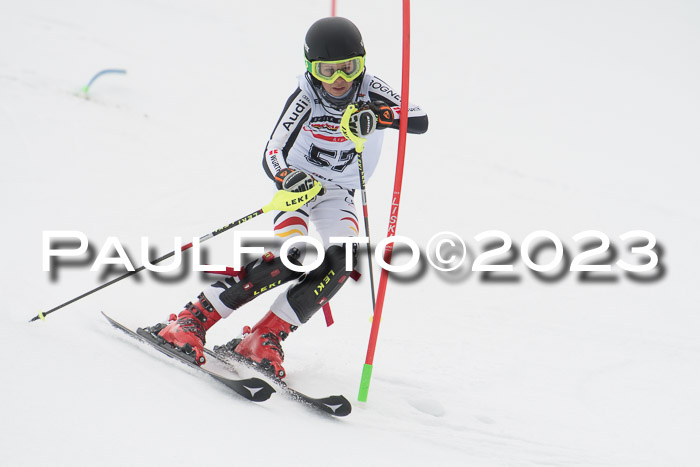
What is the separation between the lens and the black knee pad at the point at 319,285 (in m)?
3.24

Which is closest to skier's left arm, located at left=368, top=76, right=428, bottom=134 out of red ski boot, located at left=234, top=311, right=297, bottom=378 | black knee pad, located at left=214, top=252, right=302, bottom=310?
black knee pad, located at left=214, top=252, right=302, bottom=310

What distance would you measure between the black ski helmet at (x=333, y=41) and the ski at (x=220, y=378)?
1.55 metres

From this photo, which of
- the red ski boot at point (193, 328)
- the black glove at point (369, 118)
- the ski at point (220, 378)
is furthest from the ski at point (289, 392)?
the black glove at point (369, 118)

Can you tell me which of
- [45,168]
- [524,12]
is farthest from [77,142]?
[524,12]

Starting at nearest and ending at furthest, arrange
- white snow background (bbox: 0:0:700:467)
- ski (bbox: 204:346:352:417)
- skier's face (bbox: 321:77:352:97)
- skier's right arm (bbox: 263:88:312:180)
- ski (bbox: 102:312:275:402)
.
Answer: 1. white snow background (bbox: 0:0:700:467)
2. ski (bbox: 102:312:275:402)
3. ski (bbox: 204:346:352:417)
4. skier's face (bbox: 321:77:352:97)
5. skier's right arm (bbox: 263:88:312:180)

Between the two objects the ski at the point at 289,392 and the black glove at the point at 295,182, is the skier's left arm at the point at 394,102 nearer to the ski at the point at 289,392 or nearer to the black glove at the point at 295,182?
the black glove at the point at 295,182

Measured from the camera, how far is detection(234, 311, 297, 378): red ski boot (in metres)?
3.21

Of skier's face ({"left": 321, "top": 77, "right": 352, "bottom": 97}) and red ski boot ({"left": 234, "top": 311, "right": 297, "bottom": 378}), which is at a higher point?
skier's face ({"left": 321, "top": 77, "right": 352, "bottom": 97})

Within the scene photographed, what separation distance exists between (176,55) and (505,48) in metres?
6.78

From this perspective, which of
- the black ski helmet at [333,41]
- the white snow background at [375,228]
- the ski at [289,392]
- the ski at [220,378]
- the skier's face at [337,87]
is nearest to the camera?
the white snow background at [375,228]

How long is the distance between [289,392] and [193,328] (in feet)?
1.92

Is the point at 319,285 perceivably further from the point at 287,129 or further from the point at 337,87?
the point at 337,87

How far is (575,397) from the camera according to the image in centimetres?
381

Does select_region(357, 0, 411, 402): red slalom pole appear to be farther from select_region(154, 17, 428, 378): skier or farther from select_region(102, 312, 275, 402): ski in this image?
select_region(102, 312, 275, 402): ski
